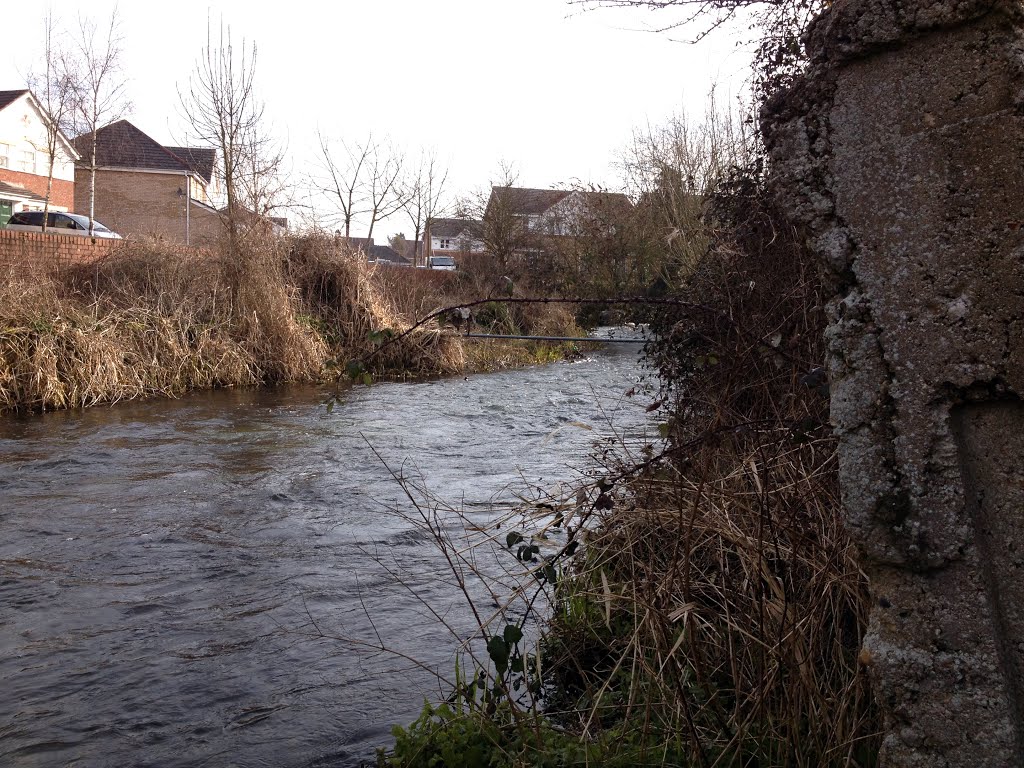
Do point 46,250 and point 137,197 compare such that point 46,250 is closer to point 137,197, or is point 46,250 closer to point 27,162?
point 137,197

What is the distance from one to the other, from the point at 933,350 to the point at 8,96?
2166 inches

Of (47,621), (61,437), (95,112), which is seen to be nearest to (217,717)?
(47,621)

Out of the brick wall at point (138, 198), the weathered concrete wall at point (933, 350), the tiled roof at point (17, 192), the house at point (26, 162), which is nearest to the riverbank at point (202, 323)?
the weathered concrete wall at point (933, 350)

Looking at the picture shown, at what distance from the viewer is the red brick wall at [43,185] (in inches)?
1859

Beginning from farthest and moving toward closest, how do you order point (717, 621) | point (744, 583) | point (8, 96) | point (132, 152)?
1. point (132, 152)
2. point (8, 96)
3. point (717, 621)
4. point (744, 583)

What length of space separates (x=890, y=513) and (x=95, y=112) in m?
33.1

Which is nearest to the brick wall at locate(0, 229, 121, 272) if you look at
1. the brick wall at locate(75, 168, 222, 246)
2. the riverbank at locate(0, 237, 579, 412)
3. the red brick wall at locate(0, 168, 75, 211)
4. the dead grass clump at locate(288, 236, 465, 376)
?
the riverbank at locate(0, 237, 579, 412)

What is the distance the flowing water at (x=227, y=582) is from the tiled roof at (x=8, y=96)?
4382 cm

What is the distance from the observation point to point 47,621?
467 centimetres

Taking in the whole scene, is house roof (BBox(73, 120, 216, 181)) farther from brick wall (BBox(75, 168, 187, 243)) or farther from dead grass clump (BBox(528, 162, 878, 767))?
dead grass clump (BBox(528, 162, 878, 767))

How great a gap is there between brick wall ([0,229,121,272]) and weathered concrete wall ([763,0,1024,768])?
1456 cm

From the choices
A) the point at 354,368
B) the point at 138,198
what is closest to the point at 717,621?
the point at 354,368

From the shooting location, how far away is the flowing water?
362 centimetres

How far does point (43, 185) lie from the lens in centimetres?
4912
